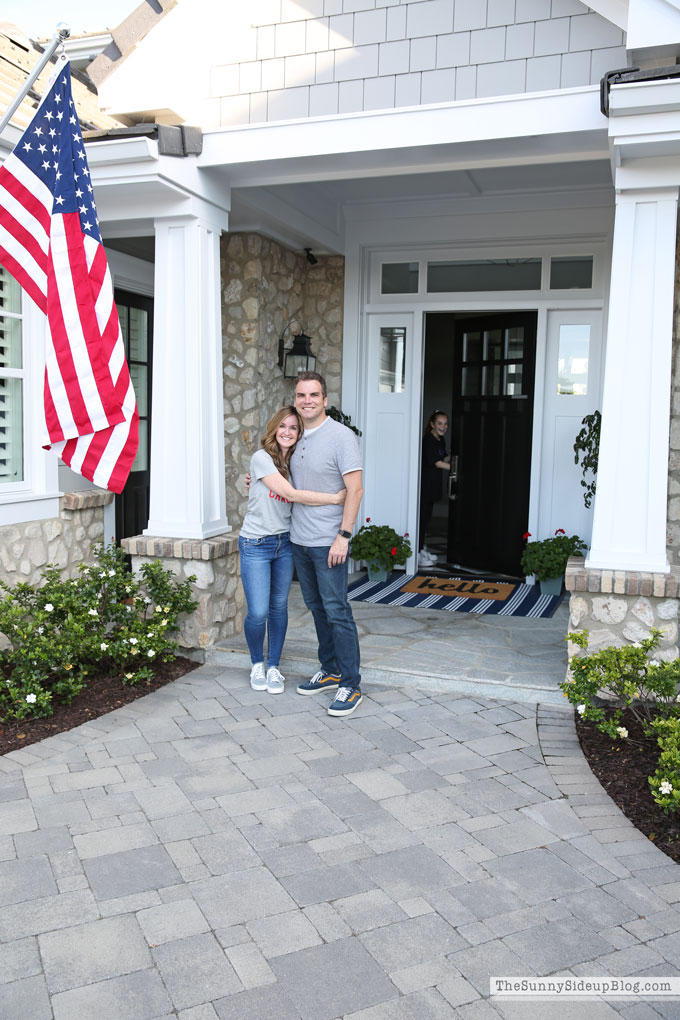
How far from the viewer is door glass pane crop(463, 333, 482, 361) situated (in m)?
7.32

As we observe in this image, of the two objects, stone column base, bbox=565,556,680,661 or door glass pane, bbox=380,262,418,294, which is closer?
stone column base, bbox=565,556,680,661

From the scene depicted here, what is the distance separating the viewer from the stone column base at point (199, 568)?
16.1 ft

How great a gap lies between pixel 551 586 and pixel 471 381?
6.66 ft

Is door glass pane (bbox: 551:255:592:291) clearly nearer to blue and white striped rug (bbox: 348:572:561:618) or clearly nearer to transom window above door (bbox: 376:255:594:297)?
transom window above door (bbox: 376:255:594:297)

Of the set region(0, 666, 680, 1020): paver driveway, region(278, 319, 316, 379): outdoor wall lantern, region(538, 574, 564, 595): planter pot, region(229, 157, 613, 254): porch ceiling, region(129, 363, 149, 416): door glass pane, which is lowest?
region(0, 666, 680, 1020): paver driveway

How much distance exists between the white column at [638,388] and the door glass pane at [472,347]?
3.24 metres

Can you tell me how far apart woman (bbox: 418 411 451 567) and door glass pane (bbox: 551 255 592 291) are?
1.74 metres

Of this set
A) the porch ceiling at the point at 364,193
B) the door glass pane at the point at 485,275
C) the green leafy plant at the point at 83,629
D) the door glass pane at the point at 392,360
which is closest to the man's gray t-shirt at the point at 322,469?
the green leafy plant at the point at 83,629

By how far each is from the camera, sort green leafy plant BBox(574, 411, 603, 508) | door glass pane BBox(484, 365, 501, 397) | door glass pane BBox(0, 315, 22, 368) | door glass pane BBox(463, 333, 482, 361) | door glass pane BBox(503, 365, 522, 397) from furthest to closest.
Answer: door glass pane BBox(463, 333, 482, 361)
door glass pane BBox(484, 365, 501, 397)
door glass pane BBox(503, 365, 522, 397)
green leafy plant BBox(574, 411, 603, 508)
door glass pane BBox(0, 315, 22, 368)

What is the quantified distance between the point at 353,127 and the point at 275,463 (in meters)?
1.90

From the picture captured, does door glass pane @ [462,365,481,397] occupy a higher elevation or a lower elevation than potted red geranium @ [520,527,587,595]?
higher

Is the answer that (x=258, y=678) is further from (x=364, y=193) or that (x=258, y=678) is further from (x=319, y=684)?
(x=364, y=193)

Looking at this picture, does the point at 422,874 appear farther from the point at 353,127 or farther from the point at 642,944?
the point at 353,127

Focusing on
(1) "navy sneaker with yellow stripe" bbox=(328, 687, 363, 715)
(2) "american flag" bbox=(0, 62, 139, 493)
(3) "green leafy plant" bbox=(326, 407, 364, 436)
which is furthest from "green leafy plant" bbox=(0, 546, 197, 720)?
(3) "green leafy plant" bbox=(326, 407, 364, 436)
